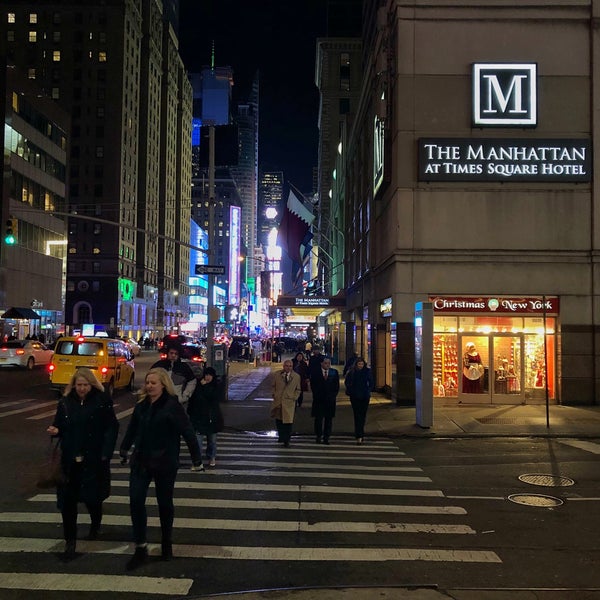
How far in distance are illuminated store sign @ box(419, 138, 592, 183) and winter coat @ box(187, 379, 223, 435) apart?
11431mm

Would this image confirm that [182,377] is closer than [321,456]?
Yes

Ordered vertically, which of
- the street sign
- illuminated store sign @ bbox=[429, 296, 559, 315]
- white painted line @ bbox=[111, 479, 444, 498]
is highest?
the street sign

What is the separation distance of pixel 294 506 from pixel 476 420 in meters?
9.34

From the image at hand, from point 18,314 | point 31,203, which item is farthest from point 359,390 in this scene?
point 31,203

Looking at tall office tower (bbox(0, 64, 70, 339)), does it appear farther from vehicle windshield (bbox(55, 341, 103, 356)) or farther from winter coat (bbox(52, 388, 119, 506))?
winter coat (bbox(52, 388, 119, 506))

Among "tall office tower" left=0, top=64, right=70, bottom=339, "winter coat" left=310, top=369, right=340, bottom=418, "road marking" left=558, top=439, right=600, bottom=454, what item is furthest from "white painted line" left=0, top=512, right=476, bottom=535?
"tall office tower" left=0, top=64, right=70, bottom=339

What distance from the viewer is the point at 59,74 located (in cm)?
9750

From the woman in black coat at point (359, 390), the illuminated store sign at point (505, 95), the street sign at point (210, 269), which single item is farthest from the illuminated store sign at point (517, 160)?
the woman in black coat at point (359, 390)

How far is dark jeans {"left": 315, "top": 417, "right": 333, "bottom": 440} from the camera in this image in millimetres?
12633

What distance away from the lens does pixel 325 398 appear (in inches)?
492

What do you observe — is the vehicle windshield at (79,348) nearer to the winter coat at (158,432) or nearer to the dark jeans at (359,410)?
the dark jeans at (359,410)

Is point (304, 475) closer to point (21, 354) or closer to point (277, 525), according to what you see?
point (277, 525)

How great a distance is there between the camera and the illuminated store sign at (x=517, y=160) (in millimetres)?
18688

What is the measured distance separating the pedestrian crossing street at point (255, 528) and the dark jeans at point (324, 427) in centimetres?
251
